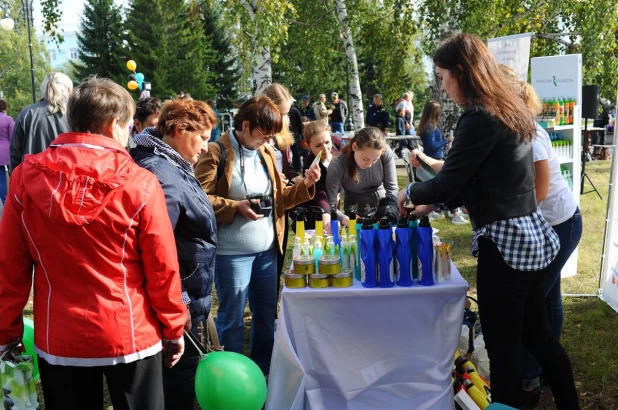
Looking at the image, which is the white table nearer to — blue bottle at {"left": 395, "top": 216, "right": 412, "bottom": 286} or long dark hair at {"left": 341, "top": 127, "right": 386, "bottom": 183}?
blue bottle at {"left": 395, "top": 216, "right": 412, "bottom": 286}

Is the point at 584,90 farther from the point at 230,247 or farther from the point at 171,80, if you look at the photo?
the point at 171,80

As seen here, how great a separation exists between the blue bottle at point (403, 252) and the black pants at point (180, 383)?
97 centimetres

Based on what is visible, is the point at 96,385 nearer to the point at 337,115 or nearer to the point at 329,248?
the point at 329,248

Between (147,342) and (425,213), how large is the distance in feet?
4.79

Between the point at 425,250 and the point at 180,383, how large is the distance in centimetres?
121

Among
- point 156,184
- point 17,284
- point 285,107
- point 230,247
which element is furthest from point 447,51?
point 285,107

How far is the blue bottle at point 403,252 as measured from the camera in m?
2.65

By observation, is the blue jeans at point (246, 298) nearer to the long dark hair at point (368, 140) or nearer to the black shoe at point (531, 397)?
the long dark hair at point (368, 140)

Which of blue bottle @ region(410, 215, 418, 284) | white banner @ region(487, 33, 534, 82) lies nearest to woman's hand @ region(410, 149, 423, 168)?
blue bottle @ region(410, 215, 418, 284)

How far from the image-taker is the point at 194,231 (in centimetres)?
236

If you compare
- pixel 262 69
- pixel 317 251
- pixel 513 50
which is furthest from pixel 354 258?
pixel 262 69

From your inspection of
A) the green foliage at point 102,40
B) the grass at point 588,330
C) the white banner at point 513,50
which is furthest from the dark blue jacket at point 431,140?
the green foliage at point 102,40

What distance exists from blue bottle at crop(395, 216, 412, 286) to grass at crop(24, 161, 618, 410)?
114 centimetres

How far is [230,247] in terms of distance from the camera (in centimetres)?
315
